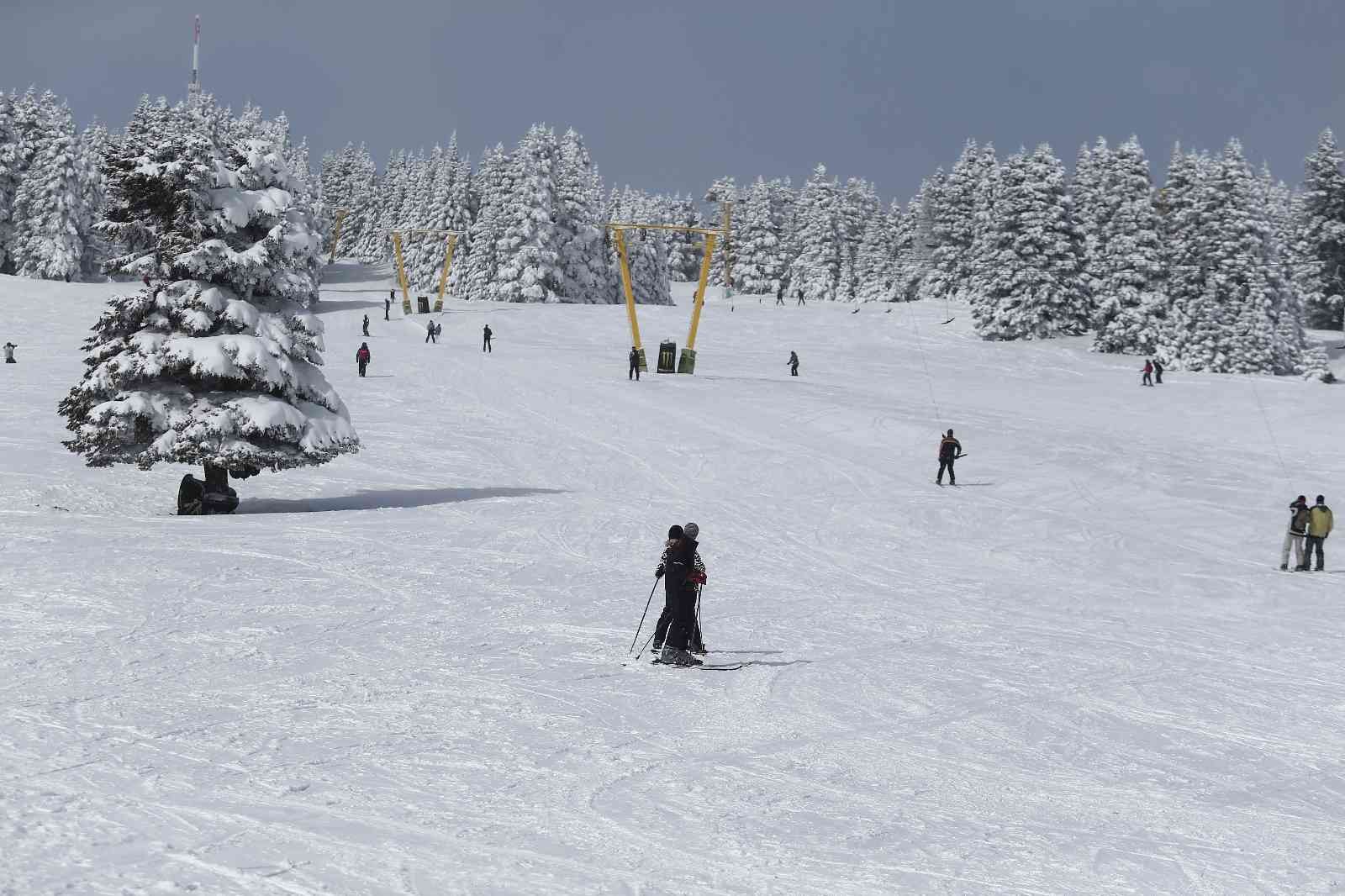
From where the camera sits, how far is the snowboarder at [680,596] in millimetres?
11883

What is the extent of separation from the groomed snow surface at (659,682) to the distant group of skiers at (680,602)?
0.30 m

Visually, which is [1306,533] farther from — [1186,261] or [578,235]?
[578,235]

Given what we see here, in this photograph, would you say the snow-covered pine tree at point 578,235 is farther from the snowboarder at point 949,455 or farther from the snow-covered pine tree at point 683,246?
the snowboarder at point 949,455

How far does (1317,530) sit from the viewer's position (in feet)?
71.2

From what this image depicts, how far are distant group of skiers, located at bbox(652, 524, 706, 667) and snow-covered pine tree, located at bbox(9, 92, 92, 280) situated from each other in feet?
260

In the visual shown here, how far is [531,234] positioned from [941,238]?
103 feet

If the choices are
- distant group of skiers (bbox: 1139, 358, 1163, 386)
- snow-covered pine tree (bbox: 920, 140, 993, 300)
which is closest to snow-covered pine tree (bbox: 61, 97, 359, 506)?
distant group of skiers (bbox: 1139, 358, 1163, 386)

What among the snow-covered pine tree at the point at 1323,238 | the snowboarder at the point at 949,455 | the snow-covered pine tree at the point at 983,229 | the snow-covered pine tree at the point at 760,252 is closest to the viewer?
the snowboarder at the point at 949,455

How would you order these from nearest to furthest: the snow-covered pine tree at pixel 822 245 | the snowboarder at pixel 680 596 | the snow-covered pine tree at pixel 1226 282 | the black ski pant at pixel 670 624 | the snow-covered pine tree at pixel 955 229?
the snowboarder at pixel 680 596, the black ski pant at pixel 670 624, the snow-covered pine tree at pixel 1226 282, the snow-covered pine tree at pixel 955 229, the snow-covered pine tree at pixel 822 245

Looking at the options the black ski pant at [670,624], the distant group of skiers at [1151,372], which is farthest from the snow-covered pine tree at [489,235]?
the black ski pant at [670,624]

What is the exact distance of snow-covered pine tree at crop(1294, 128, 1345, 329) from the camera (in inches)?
2911

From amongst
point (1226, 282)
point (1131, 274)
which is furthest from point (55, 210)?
point (1226, 282)

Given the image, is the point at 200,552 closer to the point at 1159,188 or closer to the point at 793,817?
Result: the point at 793,817

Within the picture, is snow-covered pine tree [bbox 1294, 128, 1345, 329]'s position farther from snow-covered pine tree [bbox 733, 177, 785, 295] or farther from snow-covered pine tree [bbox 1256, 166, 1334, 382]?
snow-covered pine tree [bbox 733, 177, 785, 295]
